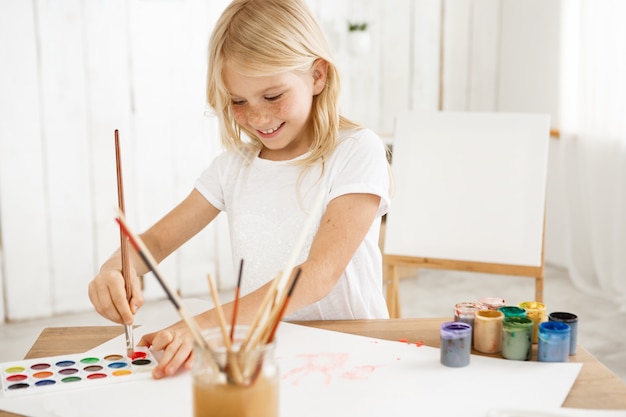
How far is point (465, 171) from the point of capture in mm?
2014

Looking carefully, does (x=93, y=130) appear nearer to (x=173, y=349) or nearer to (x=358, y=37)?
(x=358, y=37)

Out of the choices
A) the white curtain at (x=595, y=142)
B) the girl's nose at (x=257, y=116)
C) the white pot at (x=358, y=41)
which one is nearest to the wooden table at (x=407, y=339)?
the girl's nose at (x=257, y=116)

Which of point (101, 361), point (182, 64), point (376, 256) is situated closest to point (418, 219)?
point (376, 256)

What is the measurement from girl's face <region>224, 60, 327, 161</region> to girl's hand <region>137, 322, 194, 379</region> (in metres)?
0.43

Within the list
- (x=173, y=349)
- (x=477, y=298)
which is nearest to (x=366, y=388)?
(x=173, y=349)

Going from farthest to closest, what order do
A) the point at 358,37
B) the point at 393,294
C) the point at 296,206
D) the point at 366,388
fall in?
the point at 358,37, the point at 393,294, the point at 296,206, the point at 366,388

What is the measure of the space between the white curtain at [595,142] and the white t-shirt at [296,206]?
2.09 meters

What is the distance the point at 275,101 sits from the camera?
133 cm

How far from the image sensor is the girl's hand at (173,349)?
3.26 ft

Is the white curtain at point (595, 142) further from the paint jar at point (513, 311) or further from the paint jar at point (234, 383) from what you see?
the paint jar at point (234, 383)

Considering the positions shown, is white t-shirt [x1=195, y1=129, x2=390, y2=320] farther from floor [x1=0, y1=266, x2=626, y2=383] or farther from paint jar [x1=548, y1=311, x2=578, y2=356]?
floor [x1=0, y1=266, x2=626, y2=383]

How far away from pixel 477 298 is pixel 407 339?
2.22m

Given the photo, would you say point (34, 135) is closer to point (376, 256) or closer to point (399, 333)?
point (376, 256)

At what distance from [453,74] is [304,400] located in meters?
3.30
